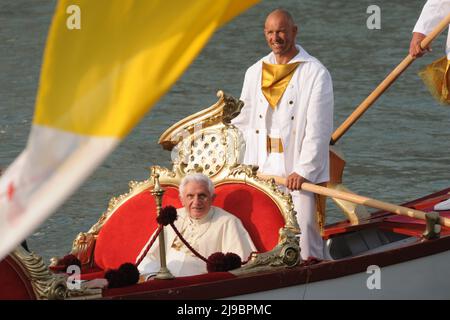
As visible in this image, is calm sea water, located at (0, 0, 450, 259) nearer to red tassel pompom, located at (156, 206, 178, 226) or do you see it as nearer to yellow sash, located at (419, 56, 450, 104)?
yellow sash, located at (419, 56, 450, 104)

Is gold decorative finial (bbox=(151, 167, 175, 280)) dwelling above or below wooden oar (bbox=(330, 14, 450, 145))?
below

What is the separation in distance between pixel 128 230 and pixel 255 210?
64cm

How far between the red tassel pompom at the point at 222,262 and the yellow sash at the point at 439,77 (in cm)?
235

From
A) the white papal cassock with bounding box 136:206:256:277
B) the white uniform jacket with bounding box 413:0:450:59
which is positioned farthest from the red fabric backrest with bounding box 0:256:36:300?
the white uniform jacket with bounding box 413:0:450:59

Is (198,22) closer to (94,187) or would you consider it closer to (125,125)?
(125,125)

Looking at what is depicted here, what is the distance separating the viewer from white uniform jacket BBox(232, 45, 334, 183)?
26.2ft

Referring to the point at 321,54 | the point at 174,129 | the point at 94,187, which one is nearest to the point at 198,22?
the point at 174,129

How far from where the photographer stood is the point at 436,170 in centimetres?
1313

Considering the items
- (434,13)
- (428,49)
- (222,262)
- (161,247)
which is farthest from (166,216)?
(434,13)

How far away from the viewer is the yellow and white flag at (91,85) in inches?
184

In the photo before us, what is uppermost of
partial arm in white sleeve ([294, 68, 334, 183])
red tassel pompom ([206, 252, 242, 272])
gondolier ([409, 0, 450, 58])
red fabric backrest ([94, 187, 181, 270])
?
gondolier ([409, 0, 450, 58])

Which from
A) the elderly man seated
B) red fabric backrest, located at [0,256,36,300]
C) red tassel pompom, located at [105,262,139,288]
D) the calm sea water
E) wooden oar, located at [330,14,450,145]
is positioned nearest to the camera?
red fabric backrest, located at [0,256,36,300]

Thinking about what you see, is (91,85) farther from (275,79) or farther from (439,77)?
(439,77)
